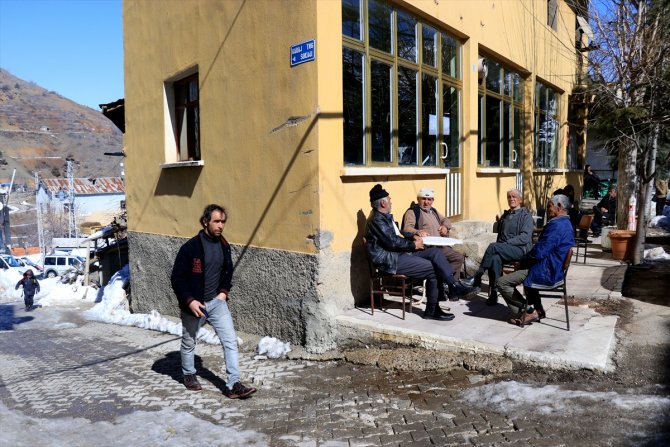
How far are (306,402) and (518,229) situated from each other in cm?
339

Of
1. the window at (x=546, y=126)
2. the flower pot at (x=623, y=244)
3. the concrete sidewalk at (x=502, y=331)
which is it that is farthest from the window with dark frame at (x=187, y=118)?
the window at (x=546, y=126)

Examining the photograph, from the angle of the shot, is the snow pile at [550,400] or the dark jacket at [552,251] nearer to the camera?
the snow pile at [550,400]

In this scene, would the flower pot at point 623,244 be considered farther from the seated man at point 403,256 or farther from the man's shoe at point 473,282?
the seated man at point 403,256

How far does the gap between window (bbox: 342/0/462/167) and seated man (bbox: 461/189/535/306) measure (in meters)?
1.71

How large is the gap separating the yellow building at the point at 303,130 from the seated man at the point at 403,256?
454 millimetres

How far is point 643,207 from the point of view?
8914mm

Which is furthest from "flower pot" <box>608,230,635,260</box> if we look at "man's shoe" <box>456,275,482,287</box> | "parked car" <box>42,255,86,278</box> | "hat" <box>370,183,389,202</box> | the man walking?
"parked car" <box>42,255,86,278</box>

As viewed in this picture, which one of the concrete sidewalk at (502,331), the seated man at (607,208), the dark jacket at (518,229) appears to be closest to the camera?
the concrete sidewalk at (502,331)

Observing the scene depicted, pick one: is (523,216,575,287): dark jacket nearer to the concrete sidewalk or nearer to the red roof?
the concrete sidewalk

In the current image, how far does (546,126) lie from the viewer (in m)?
14.5

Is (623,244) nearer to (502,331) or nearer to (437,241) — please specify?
(437,241)

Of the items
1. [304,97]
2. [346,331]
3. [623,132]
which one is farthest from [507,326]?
[623,132]

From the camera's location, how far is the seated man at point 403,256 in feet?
20.2

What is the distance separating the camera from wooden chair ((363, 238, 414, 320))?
6.29 m
